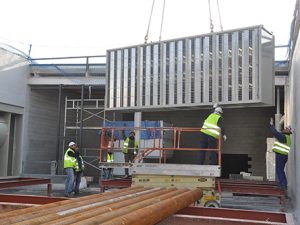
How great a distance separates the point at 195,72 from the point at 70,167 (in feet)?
16.5

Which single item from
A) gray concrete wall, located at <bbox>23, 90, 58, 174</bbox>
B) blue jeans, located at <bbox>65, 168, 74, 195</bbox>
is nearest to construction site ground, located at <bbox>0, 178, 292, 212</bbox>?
blue jeans, located at <bbox>65, 168, 74, 195</bbox>

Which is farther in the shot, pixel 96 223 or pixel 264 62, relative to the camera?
pixel 264 62

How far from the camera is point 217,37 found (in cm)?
1098

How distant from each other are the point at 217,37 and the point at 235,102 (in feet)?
6.20

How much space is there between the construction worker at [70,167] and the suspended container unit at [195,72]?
1.93 metres

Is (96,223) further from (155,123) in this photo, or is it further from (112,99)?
(155,123)

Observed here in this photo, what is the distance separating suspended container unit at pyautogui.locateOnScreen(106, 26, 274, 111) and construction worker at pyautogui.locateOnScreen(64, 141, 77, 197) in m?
1.93

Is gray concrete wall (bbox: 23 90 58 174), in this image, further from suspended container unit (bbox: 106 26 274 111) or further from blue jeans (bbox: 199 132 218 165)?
blue jeans (bbox: 199 132 218 165)

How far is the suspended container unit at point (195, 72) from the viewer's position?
33.9 ft

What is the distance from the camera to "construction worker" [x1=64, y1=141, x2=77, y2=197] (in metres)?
12.6

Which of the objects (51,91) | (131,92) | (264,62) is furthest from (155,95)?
(51,91)

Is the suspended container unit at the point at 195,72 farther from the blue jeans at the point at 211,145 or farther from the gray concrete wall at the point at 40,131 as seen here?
the gray concrete wall at the point at 40,131

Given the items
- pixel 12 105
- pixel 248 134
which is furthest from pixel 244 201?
pixel 12 105

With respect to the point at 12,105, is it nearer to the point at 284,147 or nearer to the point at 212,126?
the point at 212,126
